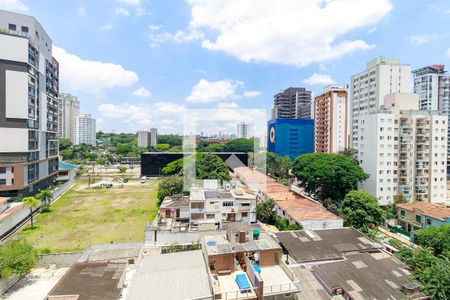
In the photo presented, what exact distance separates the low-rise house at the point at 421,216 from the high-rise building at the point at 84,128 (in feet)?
340

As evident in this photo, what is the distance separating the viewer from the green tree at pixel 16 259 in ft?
37.9

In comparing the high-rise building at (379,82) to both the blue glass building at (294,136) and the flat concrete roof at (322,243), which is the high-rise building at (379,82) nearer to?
the blue glass building at (294,136)

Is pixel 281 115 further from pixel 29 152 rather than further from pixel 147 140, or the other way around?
pixel 29 152

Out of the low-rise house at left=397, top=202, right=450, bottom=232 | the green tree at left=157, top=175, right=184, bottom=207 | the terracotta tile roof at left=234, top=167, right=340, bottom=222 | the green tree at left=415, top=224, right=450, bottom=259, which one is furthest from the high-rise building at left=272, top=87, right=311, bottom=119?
the green tree at left=415, top=224, right=450, bottom=259

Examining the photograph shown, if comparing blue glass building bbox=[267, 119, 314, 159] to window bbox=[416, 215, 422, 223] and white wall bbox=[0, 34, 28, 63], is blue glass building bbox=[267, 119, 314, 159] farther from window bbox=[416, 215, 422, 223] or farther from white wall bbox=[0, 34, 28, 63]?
white wall bbox=[0, 34, 28, 63]

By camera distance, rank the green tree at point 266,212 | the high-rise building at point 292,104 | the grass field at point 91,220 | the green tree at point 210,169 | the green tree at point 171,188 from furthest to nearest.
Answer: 1. the high-rise building at point 292,104
2. the green tree at point 210,169
3. the green tree at point 171,188
4. the green tree at point 266,212
5. the grass field at point 91,220

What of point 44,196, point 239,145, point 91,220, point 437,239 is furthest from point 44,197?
point 239,145

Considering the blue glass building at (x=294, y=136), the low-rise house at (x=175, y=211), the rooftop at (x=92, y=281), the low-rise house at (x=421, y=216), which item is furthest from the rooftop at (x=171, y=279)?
the blue glass building at (x=294, y=136)

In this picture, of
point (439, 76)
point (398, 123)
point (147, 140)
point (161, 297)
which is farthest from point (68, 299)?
point (147, 140)

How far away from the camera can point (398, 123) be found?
26.0 m

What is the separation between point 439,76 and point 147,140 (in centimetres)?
8888

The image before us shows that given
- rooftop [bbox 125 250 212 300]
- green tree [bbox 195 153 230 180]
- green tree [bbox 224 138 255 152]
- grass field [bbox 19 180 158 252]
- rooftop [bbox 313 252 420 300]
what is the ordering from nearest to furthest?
rooftop [bbox 125 250 212 300], rooftop [bbox 313 252 420 300], grass field [bbox 19 180 158 252], green tree [bbox 195 153 230 180], green tree [bbox 224 138 255 152]

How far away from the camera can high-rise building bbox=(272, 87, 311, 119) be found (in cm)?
7281

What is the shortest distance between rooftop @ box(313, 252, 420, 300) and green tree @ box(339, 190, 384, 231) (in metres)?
5.31
